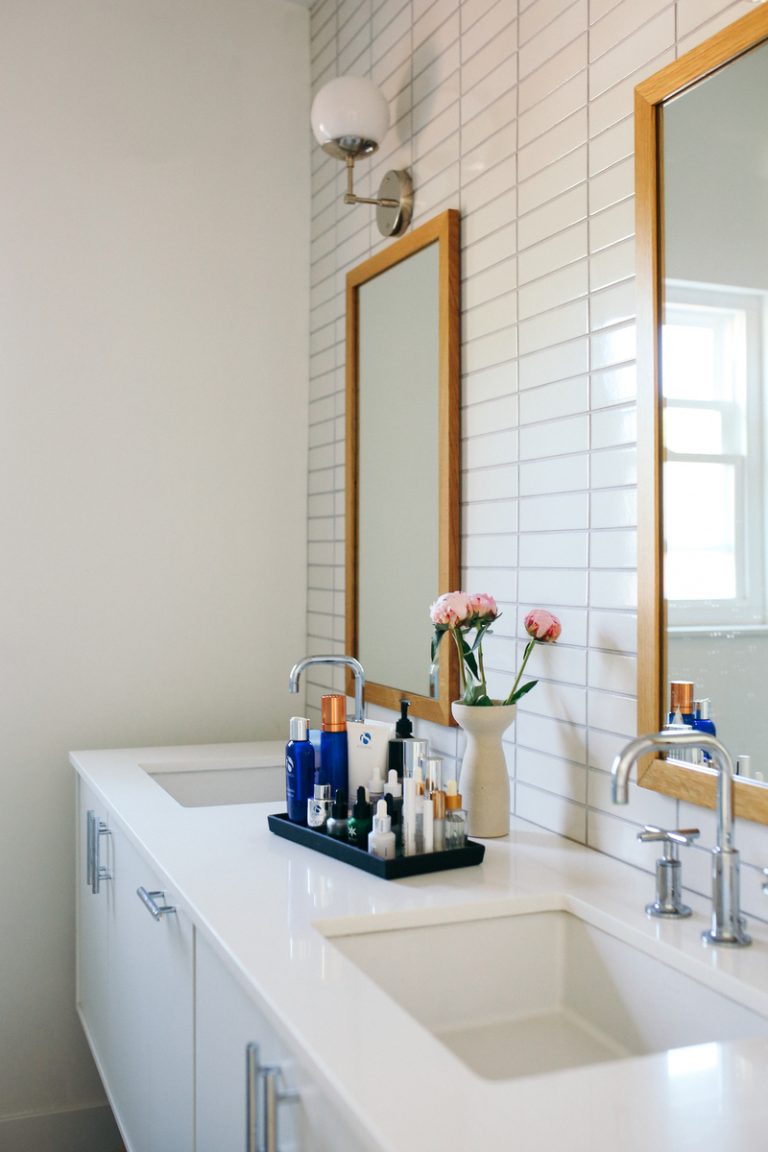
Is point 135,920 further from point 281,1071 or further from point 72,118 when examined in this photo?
point 72,118

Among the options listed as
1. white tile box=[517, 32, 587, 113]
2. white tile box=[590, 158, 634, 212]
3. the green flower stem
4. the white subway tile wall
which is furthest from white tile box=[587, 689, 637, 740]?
white tile box=[517, 32, 587, 113]

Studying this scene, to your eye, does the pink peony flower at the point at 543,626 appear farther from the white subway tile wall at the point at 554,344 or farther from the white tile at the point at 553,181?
the white tile at the point at 553,181

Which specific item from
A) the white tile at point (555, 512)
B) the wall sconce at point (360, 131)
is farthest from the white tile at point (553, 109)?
the white tile at point (555, 512)

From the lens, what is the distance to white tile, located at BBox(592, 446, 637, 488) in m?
1.46

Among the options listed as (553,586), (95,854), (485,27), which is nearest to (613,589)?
(553,586)

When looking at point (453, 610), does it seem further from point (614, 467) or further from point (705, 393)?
point (705, 393)

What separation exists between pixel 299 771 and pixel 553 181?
1.01m

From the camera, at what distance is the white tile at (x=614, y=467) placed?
1.46m

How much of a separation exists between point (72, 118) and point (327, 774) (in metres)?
1.76

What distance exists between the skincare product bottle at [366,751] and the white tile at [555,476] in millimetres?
454

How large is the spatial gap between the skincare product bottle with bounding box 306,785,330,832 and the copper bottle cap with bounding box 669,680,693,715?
21.2 inches

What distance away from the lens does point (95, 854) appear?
207 centimetres

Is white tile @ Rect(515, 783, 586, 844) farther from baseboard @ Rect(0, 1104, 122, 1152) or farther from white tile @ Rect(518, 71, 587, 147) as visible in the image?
baseboard @ Rect(0, 1104, 122, 1152)

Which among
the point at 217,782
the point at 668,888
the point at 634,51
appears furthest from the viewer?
the point at 217,782
